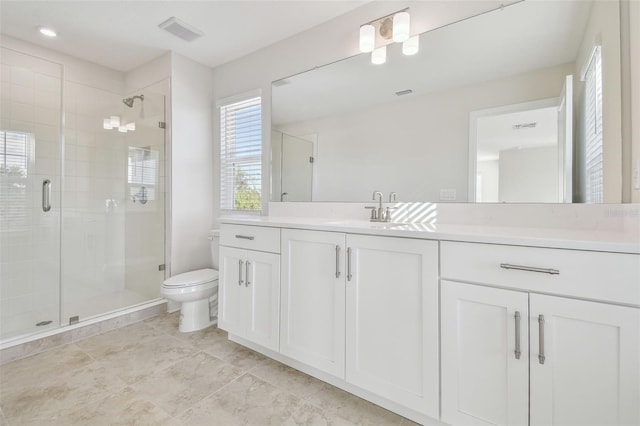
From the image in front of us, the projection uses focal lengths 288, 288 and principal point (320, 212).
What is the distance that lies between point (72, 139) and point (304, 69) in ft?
7.31

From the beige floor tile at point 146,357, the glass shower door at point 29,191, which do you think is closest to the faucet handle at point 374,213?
the beige floor tile at point 146,357

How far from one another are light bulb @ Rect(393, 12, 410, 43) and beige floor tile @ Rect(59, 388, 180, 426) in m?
2.41

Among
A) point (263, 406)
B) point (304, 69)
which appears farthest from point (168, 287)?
point (304, 69)

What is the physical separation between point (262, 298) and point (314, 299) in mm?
392

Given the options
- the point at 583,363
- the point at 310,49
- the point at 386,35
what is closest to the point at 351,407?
the point at 583,363

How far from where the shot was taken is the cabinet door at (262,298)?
1680 millimetres

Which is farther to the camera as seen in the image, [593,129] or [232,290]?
[232,290]

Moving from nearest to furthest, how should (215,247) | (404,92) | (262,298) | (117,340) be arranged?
(262,298)
(404,92)
(117,340)
(215,247)

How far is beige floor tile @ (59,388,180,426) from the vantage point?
4.35ft

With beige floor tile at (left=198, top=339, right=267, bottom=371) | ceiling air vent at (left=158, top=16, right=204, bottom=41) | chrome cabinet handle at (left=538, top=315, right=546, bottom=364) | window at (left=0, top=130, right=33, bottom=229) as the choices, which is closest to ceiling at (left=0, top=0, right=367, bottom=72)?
ceiling air vent at (left=158, top=16, right=204, bottom=41)

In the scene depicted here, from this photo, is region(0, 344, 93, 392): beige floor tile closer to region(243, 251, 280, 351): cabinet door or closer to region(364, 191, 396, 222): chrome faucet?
region(243, 251, 280, 351): cabinet door

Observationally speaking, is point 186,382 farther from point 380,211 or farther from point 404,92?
point 404,92

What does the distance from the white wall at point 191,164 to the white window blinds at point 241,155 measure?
6.8 inches

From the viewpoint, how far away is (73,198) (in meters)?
2.65
